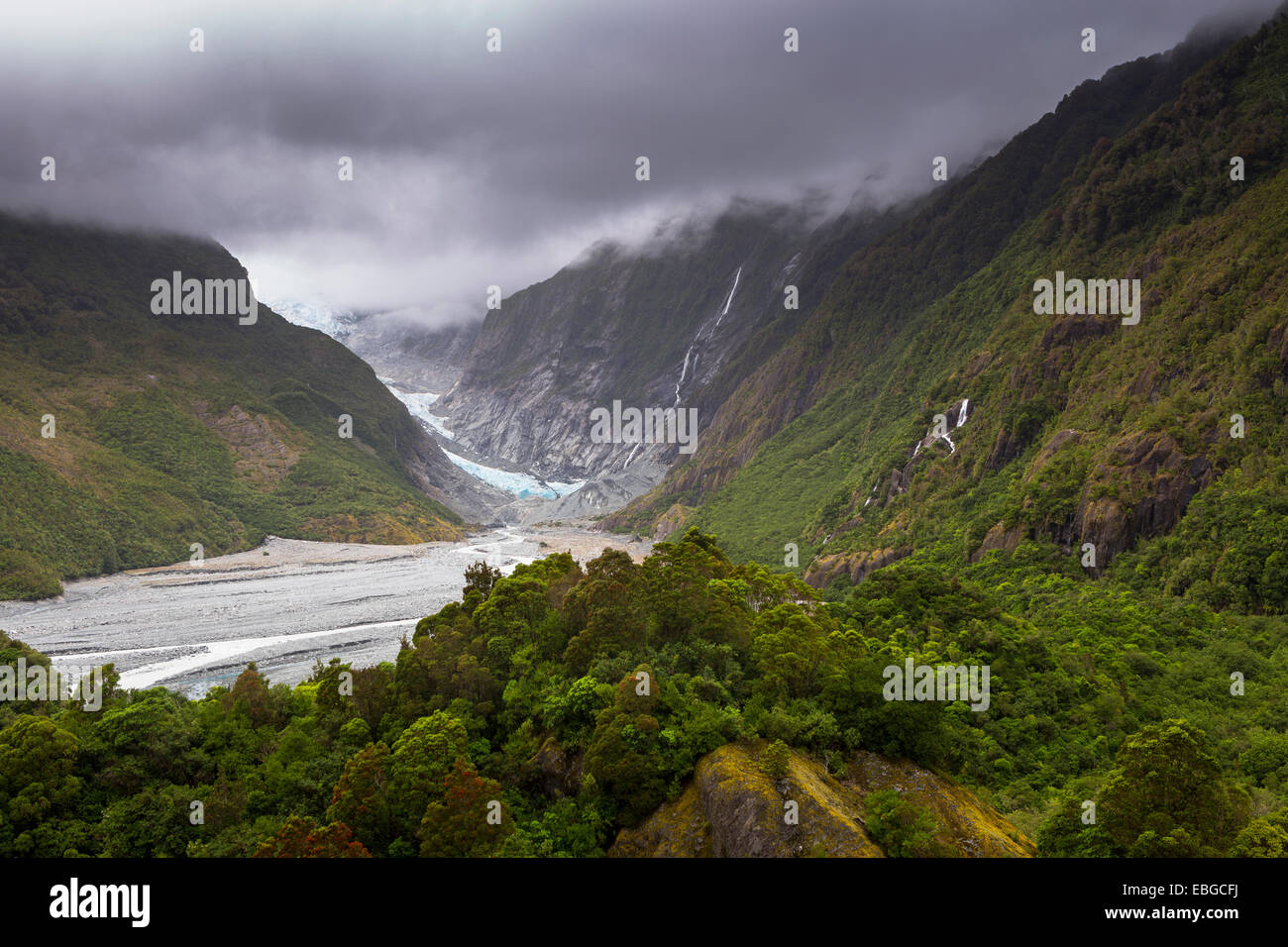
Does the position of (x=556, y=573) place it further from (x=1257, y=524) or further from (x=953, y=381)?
(x=953, y=381)

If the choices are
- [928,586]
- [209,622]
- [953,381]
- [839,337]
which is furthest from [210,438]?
[928,586]

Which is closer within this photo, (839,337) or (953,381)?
(953,381)

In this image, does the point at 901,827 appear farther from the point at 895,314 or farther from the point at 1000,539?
the point at 895,314

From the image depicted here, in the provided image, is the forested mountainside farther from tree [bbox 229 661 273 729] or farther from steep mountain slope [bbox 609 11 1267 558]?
tree [bbox 229 661 273 729]

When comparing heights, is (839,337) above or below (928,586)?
above

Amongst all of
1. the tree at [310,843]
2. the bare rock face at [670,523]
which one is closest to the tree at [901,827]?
the tree at [310,843]
